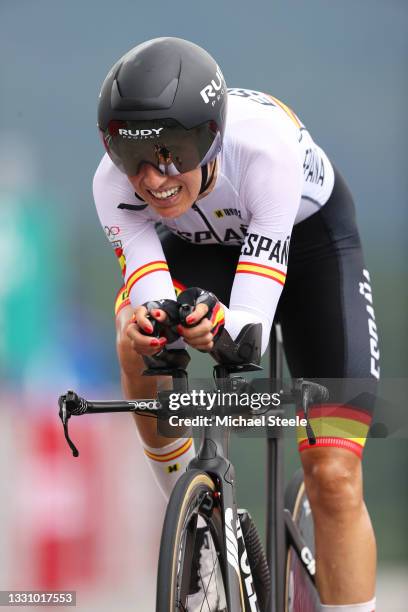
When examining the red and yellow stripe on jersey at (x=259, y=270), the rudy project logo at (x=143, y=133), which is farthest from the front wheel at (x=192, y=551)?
the rudy project logo at (x=143, y=133)

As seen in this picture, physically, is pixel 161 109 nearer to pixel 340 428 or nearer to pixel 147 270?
pixel 147 270

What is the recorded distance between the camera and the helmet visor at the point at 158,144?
2.35m

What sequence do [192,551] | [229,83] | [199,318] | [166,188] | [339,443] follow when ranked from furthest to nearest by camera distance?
[229,83], [339,443], [166,188], [192,551], [199,318]

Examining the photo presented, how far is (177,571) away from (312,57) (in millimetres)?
3641

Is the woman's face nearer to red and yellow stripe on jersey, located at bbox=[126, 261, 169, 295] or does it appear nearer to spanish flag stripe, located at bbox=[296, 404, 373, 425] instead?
red and yellow stripe on jersey, located at bbox=[126, 261, 169, 295]

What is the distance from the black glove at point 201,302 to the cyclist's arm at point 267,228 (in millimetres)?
194

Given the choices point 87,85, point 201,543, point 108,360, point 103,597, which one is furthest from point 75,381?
point 201,543

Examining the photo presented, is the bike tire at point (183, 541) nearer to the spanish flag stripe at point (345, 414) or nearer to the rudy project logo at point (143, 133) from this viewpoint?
the spanish flag stripe at point (345, 414)

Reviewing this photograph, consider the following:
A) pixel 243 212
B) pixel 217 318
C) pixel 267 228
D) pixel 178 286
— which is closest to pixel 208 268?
pixel 178 286

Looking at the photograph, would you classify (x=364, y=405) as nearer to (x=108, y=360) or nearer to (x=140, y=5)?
(x=108, y=360)

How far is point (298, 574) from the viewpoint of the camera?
3.20 meters

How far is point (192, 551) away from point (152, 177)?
0.85 meters

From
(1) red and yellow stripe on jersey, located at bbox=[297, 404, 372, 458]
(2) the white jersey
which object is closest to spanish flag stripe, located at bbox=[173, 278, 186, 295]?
(2) the white jersey

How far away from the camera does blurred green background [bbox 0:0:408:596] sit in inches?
201
